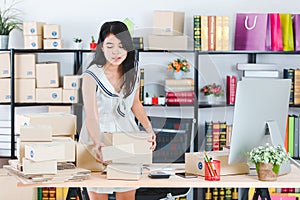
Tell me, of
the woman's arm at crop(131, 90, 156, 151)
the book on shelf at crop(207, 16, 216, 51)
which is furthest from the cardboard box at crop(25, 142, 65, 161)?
the book on shelf at crop(207, 16, 216, 51)

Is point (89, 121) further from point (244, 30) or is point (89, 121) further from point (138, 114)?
point (244, 30)

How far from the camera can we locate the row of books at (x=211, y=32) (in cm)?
464

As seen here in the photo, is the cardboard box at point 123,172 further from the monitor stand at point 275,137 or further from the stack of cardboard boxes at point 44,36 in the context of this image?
the stack of cardboard boxes at point 44,36

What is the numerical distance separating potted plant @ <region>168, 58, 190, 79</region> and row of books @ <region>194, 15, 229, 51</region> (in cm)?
15

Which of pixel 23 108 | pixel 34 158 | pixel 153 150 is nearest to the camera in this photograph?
pixel 34 158

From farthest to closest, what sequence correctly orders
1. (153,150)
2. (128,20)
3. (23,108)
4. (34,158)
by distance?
(23,108) < (128,20) < (153,150) < (34,158)

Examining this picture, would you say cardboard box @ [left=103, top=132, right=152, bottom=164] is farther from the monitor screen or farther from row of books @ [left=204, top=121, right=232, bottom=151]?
row of books @ [left=204, top=121, right=232, bottom=151]

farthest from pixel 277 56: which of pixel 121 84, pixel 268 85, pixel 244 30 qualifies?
pixel 121 84

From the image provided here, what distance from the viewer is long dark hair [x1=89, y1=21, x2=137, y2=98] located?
2.70 metres

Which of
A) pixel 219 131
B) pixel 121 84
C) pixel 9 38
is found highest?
pixel 9 38

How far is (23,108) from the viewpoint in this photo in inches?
196

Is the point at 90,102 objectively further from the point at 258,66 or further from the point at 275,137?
the point at 258,66

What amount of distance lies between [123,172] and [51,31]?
2.14 metres

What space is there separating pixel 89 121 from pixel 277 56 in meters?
2.52
